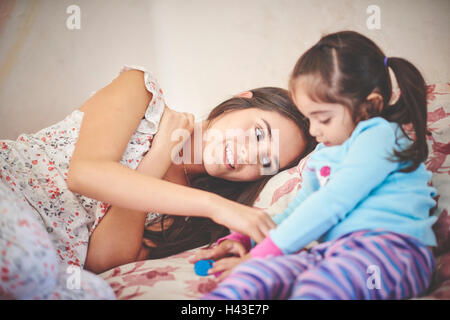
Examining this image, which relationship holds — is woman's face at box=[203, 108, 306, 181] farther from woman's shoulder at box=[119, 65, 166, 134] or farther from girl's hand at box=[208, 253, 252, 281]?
girl's hand at box=[208, 253, 252, 281]

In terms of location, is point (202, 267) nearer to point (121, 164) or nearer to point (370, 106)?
point (121, 164)

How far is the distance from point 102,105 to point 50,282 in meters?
0.50

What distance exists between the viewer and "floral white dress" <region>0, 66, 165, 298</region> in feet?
2.89

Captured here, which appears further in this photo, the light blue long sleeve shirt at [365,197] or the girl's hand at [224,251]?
the girl's hand at [224,251]

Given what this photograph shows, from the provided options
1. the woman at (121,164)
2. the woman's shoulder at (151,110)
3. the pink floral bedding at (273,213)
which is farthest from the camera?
the woman's shoulder at (151,110)

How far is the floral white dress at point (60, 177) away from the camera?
34.7 inches

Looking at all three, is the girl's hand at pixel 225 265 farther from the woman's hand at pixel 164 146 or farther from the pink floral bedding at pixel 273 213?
the woman's hand at pixel 164 146

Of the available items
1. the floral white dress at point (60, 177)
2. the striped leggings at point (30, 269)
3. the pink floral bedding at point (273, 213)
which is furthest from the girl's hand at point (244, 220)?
the floral white dress at point (60, 177)

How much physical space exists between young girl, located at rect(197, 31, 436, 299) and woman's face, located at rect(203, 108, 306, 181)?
0.77 feet

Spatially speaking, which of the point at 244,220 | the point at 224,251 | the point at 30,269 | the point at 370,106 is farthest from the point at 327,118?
the point at 30,269

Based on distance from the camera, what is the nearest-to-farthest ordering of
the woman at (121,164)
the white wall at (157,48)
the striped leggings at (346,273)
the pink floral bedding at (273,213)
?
1. the striped leggings at (346,273)
2. the pink floral bedding at (273,213)
3. the woman at (121,164)
4. the white wall at (157,48)

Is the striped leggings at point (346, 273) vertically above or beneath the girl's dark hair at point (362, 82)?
beneath

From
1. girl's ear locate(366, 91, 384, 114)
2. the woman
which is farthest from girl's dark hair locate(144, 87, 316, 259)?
girl's ear locate(366, 91, 384, 114)
